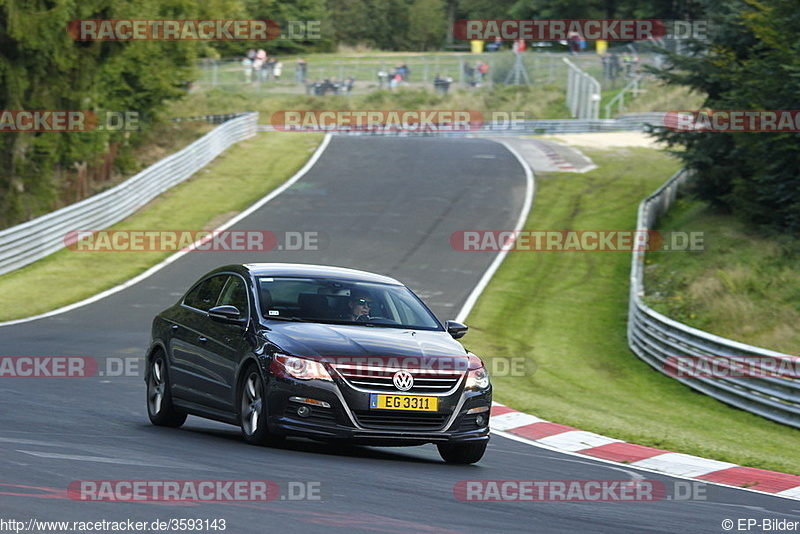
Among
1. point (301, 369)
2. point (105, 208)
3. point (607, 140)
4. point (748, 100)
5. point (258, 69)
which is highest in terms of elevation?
point (748, 100)

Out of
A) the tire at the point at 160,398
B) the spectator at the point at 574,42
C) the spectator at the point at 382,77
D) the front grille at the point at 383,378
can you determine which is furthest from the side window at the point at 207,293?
the spectator at the point at 574,42

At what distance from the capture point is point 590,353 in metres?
21.6

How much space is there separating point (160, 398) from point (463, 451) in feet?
9.82

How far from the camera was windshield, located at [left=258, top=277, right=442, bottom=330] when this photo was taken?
1045 cm

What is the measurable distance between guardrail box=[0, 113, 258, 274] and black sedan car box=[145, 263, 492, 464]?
16839mm

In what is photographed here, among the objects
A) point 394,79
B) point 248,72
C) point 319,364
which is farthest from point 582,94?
point 319,364

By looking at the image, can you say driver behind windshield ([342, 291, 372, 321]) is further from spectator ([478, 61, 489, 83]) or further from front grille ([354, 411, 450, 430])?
spectator ([478, 61, 489, 83])

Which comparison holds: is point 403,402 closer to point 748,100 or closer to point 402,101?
point 748,100

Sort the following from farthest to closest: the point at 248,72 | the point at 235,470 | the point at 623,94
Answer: the point at 248,72 < the point at 623,94 < the point at 235,470

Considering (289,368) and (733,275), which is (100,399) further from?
(733,275)

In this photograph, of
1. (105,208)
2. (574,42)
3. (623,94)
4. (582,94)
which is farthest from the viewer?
(574,42)

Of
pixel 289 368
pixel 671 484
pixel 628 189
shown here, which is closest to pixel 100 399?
pixel 289 368

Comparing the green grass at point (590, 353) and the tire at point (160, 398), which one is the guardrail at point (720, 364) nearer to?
the green grass at point (590, 353)

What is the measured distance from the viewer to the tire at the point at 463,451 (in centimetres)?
1000
